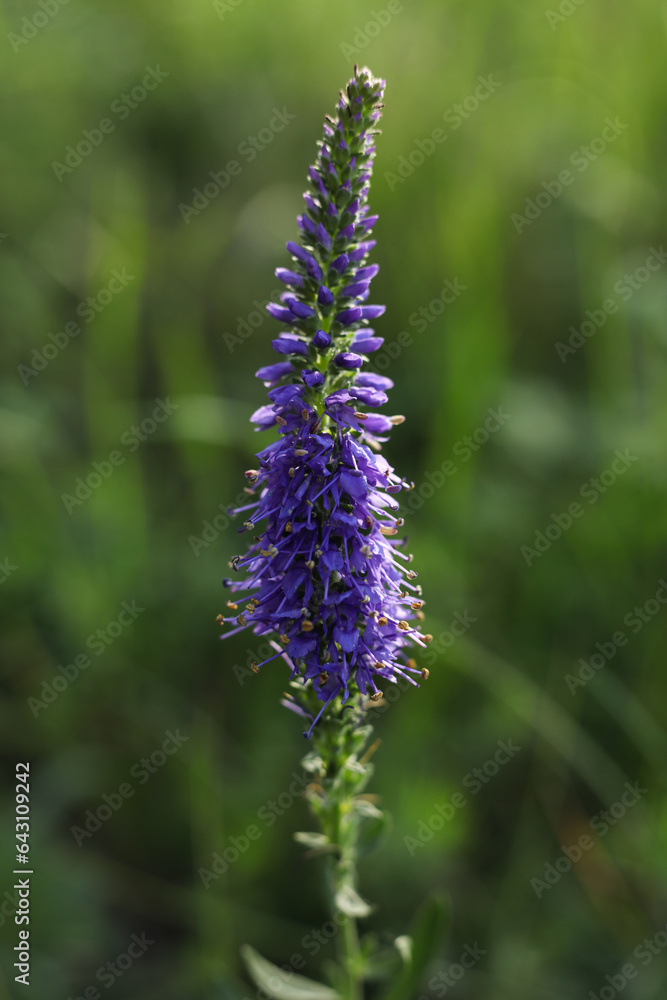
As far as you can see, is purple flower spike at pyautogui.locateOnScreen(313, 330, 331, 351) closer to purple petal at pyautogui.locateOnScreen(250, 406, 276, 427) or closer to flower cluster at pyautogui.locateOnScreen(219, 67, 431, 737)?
→ flower cluster at pyautogui.locateOnScreen(219, 67, 431, 737)

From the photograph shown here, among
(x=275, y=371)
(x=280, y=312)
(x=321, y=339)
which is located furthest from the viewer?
(x=275, y=371)

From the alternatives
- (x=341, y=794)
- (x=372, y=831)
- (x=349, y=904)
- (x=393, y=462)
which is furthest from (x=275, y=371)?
(x=393, y=462)

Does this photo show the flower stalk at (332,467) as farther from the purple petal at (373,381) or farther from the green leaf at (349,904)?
the green leaf at (349,904)

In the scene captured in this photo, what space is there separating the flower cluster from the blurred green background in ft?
6.01

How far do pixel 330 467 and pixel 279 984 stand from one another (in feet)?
8.18

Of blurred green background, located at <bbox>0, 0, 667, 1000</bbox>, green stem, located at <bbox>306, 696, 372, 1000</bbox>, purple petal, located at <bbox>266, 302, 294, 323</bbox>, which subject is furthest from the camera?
blurred green background, located at <bbox>0, 0, 667, 1000</bbox>

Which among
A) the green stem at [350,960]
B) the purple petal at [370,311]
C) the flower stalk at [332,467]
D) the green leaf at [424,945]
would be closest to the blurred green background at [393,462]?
the green leaf at [424,945]

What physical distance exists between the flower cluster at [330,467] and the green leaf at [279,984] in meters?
1.42

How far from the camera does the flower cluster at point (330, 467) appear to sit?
2.85 meters

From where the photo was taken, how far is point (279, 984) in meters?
3.65

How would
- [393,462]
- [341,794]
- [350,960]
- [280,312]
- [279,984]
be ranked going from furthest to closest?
[393,462], [279,984], [350,960], [341,794], [280,312]

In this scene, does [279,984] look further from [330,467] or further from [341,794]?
[330,467]

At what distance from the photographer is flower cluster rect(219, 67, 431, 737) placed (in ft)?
9.35

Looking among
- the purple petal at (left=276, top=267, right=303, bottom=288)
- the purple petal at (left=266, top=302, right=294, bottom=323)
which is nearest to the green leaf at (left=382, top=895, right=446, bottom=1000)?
the purple petal at (left=266, top=302, right=294, bottom=323)
